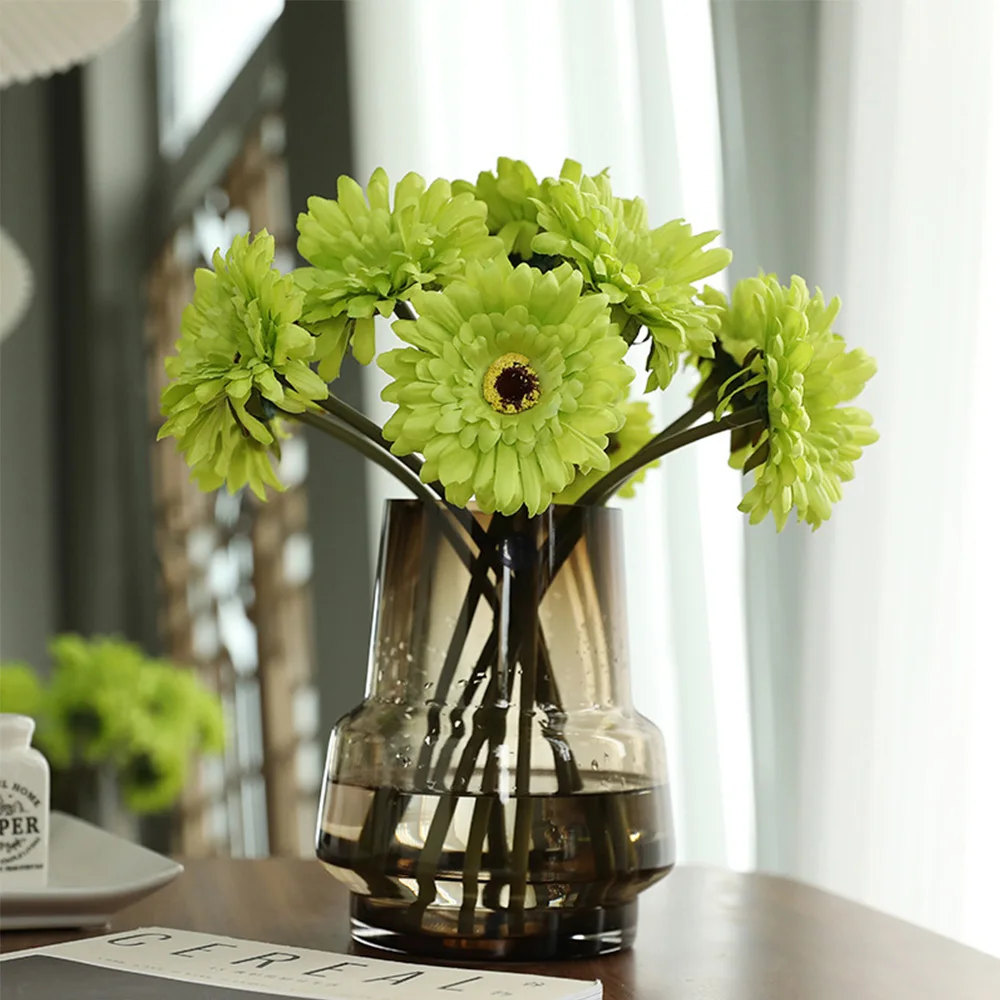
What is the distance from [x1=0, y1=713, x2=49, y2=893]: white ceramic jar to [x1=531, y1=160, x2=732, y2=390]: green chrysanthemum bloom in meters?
0.38

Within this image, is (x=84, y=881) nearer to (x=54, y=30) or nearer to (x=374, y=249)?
(x=374, y=249)

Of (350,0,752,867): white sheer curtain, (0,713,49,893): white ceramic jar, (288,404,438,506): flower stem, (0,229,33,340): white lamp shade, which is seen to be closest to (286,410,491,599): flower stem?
(288,404,438,506): flower stem

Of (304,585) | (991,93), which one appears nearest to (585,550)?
(991,93)

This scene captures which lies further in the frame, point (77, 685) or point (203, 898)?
point (77, 685)

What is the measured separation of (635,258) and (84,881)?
0.48 metres

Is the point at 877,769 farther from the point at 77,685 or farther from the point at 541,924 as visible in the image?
the point at 77,685

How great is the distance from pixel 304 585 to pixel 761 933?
1746 mm

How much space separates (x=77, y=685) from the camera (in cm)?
236

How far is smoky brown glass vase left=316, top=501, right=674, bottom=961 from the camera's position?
0.65m

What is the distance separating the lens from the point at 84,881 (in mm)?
825

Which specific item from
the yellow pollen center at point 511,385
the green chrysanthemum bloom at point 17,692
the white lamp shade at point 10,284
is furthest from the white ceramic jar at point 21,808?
the green chrysanthemum bloom at point 17,692

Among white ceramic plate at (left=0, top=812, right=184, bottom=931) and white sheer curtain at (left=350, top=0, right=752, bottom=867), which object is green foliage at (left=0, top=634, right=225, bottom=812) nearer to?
white sheer curtain at (left=350, top=0, right=752, bottom=867)

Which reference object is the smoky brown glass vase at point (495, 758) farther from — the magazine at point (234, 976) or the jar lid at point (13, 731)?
the jar lid at point (13, 731)

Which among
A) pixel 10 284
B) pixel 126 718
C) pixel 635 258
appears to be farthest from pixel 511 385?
pixel 126 718
